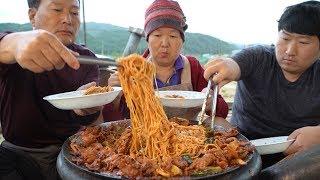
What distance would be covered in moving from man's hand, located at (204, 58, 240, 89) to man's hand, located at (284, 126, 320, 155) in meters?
0.79

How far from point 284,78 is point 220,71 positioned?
1.19m

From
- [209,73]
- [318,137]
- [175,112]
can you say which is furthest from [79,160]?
[318,137]

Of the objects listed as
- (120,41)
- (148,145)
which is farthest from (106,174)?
(120,41)

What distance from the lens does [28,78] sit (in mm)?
3312

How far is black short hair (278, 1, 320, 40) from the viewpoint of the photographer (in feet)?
11.3

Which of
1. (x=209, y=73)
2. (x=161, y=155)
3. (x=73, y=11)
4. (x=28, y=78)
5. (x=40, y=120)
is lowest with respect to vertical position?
(x=40, y=120)

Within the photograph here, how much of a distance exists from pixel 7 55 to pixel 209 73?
1.65 m

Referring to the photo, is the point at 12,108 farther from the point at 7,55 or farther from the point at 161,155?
the point at 161,155

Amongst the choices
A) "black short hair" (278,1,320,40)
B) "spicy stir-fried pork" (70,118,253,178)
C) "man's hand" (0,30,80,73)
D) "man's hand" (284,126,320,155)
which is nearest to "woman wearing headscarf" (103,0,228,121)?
"man's hand" (284,126,320,155)

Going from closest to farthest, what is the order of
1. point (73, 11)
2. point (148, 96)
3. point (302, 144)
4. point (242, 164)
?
point (242, 164), point (148, 96), point (302, 144), point (73, 11)

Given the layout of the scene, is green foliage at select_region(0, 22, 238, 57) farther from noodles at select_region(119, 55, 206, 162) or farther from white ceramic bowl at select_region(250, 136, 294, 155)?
white ceramic bowl at select_region(250, 136, 294, 155)

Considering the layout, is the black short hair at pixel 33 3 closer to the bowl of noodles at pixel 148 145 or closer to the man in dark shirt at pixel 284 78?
the bowl of noodles at pixel 148 145

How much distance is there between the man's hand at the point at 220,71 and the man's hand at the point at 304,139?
79 centimetres

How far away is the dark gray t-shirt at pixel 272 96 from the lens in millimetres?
3711
